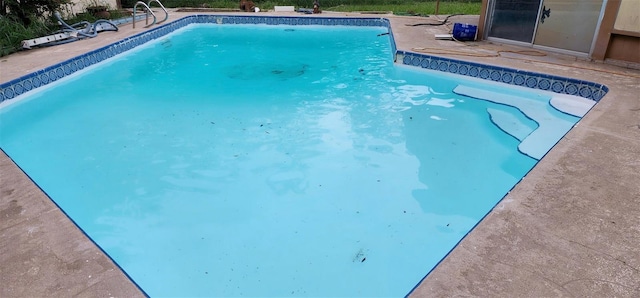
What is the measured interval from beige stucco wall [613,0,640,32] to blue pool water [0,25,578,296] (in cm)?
138

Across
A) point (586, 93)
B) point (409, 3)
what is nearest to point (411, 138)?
point (586, 93)

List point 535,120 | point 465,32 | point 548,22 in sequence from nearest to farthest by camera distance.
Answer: point 535,120
point 548,22
point 465,32

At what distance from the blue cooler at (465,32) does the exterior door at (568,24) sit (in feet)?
3.31

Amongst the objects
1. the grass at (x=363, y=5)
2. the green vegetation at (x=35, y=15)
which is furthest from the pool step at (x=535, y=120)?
the grass at (x=363, y=5)

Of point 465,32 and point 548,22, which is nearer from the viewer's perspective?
point 548,22

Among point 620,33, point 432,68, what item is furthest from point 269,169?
point 620,33

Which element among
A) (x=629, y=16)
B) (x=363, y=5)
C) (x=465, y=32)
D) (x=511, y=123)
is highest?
(x=629, y=16)

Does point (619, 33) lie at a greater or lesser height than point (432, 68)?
greater

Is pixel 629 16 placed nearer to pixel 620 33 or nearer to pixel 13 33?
pixel 620 33

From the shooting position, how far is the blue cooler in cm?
672

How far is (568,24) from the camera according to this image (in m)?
5.59

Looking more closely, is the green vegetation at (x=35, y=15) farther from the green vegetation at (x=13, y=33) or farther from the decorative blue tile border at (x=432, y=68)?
the decorative blue tile border at (x=432, y=68)

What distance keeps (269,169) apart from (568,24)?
4.72 metres

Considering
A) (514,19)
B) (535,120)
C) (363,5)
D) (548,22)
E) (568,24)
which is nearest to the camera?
(535,120)
